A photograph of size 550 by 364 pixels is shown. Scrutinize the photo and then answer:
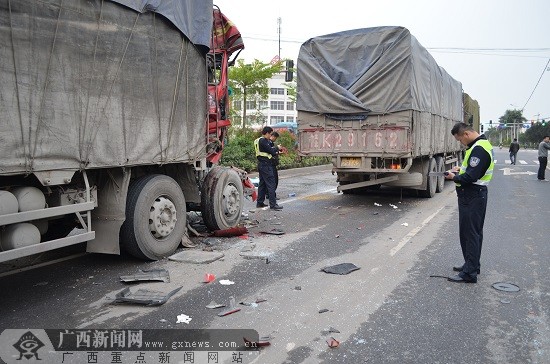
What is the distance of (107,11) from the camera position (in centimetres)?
476

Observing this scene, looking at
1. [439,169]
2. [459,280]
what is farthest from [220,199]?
[439,169]

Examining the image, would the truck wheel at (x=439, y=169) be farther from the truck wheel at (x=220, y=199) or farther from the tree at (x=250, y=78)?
the tree at (x=250, y=78)

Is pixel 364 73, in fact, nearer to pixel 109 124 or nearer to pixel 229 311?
pixel 109 124

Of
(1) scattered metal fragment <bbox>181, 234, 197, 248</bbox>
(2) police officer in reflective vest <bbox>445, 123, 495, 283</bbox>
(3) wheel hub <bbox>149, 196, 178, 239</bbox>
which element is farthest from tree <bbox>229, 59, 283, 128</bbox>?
(2) police officer in reflective vest <bbox>445, 123, 495, 283</bbox>

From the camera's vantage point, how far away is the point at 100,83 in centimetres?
470

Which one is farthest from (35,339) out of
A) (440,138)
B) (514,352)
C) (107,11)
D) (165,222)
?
(440,138)

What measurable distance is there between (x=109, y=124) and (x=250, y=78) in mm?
18332

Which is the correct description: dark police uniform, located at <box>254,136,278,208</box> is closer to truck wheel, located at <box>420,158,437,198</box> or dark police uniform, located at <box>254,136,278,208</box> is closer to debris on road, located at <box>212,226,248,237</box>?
debris on road, located at <box>212,226,248,237</box>

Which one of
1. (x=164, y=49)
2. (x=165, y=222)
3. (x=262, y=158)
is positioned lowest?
(x=165, y=222)

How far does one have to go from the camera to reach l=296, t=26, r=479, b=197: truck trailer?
9359 millimetres

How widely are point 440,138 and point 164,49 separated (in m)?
9.21

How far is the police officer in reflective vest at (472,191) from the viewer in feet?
16.1

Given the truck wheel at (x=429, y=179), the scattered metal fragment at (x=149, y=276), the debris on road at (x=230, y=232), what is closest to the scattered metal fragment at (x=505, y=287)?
the scattered metal fragment at (x=149, y=276)

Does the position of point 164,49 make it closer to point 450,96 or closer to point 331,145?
point 331,145
